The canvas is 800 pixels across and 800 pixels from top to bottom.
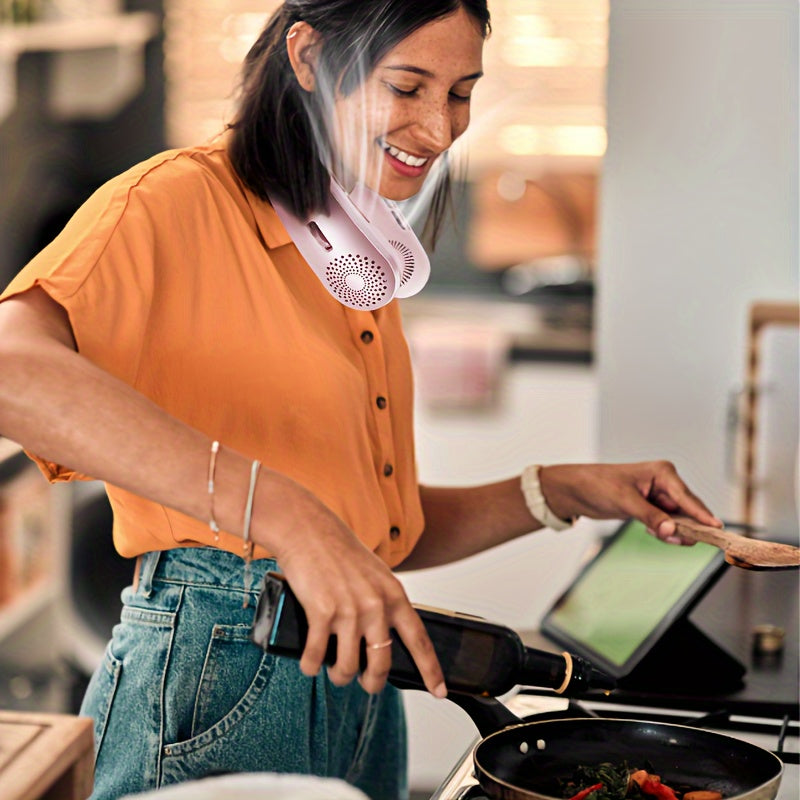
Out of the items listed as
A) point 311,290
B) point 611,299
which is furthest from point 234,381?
point 611,299

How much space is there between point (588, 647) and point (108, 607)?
6.12 ft

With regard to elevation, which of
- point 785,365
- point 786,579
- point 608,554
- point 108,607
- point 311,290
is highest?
point 311,290

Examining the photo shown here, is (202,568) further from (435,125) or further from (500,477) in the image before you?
(500,477)

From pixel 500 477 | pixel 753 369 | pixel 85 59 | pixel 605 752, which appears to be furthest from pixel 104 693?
pixel 85 59

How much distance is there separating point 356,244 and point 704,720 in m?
0.55

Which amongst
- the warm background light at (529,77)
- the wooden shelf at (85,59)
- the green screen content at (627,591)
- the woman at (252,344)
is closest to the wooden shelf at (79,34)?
the wooden shelf at (85,59)

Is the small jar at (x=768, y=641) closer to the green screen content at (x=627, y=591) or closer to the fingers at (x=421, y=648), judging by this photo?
the green screen content at (x=627, y=591)

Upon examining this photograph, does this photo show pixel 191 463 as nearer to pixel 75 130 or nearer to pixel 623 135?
pixel 623 135

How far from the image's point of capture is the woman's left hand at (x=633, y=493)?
47.5 inches

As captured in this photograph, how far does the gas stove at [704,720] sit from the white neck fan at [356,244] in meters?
0.40

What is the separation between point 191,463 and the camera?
2.63ft

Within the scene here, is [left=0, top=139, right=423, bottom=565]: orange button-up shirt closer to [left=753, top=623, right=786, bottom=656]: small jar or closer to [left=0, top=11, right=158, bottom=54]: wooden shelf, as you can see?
[left=753, top=623, right=786, bottom=656]: small jar

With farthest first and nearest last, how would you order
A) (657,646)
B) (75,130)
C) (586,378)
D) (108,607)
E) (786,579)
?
(586,378) → (75,130) → (108,607) → (786,579) → (657,646)

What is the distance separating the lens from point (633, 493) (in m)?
1.22
